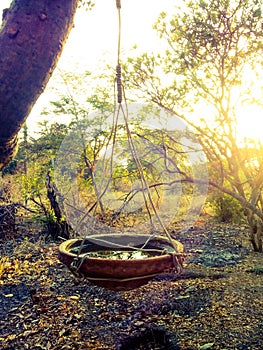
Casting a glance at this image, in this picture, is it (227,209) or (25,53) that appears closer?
(25,53)

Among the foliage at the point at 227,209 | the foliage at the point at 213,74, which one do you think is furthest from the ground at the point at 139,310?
the foliage at the point at 227,209

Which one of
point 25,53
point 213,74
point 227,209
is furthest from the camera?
point 227,209

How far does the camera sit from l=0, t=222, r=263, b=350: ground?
7.66 feet

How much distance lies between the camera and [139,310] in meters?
2.83

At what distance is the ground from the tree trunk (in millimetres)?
1170

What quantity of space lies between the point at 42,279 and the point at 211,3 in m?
3.42

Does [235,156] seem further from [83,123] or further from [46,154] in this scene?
[46,154]

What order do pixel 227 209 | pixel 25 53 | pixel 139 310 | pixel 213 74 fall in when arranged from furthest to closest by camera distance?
pixel 227 209 → pixel 213 74 → pixel 139 310 → pixel 25 53

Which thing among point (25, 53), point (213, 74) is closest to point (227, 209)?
point (213, 74)

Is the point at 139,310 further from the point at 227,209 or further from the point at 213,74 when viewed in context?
the point at 227,209

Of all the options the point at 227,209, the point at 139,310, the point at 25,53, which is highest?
the point at 25,53

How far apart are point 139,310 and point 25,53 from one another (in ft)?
7.62

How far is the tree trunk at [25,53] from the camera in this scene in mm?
1037

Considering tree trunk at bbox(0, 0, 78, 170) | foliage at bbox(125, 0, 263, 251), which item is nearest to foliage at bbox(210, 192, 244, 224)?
foliage at bbox(125, 0, 263, 251)
